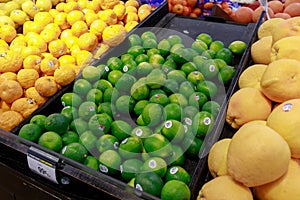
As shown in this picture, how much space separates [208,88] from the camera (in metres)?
1.51

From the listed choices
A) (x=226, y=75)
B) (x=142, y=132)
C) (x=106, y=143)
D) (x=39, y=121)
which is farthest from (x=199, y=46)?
(x=39, y=121)

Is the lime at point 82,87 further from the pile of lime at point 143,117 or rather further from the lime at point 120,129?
the lime at point 120,129

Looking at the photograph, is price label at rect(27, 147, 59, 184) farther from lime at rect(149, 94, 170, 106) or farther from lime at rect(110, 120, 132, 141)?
lime at rect(149, 94, 170, 106)

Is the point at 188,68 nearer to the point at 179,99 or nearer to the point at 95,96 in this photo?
the point at 179,99

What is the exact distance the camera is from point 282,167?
91 centimetres

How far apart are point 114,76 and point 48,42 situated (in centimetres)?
70

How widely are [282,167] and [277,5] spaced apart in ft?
6.80

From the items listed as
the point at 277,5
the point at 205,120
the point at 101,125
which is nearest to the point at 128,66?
the point at 101,125

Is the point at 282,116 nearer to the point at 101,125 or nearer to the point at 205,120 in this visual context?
the point at 205,120

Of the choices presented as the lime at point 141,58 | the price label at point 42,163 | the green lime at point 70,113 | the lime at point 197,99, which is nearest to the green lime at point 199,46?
the lime at point 141,58

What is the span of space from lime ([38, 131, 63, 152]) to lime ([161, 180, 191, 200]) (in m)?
0.47

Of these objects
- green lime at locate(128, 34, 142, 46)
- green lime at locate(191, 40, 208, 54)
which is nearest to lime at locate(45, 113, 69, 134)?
green lime at locate(128, 34, 142, 46)

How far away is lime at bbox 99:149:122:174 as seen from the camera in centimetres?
122

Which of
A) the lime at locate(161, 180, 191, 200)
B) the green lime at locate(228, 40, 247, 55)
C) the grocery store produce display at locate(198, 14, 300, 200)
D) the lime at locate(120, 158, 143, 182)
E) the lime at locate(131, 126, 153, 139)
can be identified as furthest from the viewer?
the green lime at locate(228, 40, 247, 55)
